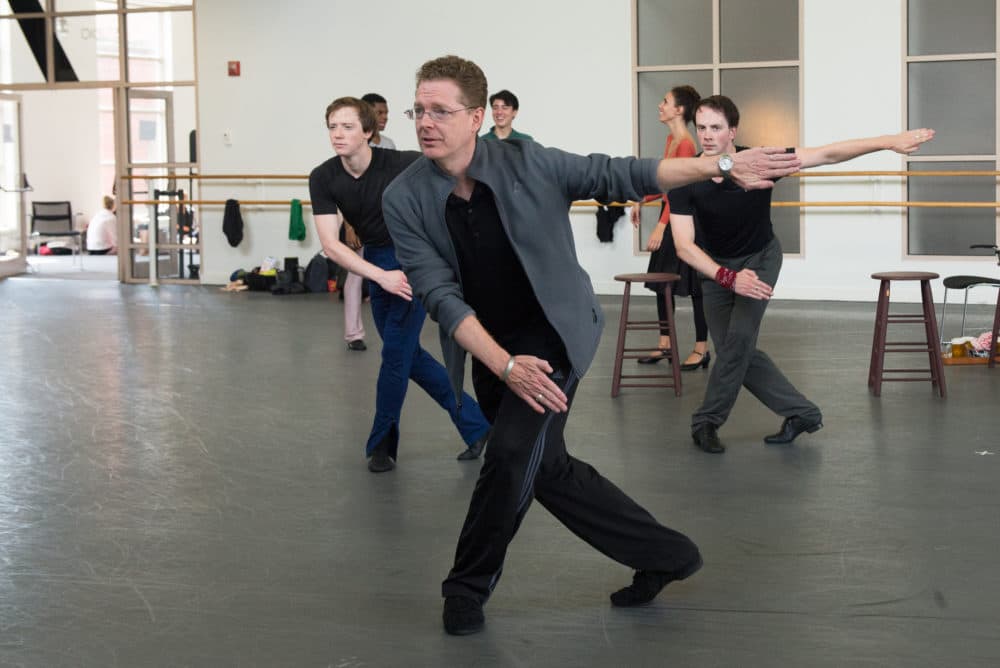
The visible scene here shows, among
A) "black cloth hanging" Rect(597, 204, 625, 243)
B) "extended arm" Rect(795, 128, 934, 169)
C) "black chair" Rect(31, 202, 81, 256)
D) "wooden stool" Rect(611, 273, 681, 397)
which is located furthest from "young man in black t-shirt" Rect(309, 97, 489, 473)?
"black chair" Rect(31, 202, 81, 256)

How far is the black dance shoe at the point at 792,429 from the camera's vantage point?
6.10 metres

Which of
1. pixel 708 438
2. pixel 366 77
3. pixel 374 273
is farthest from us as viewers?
pixel 366 77

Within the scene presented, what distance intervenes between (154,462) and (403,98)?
9449mm

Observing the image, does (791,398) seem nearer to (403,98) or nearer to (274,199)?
(403,98)

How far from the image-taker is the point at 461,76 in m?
3.53

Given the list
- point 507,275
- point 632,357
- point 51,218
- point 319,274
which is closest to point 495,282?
point 507,275

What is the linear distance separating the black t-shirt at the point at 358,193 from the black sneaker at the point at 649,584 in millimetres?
2489

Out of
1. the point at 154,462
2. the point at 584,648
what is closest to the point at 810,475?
the point at 584,648

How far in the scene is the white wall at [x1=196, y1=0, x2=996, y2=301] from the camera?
12938 mm

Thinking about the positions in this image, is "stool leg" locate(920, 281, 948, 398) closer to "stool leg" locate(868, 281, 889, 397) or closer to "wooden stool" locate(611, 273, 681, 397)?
"stool leg" locate(868, 281, 889, 397)

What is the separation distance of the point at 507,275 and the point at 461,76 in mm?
551

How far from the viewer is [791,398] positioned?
6102 millimetres

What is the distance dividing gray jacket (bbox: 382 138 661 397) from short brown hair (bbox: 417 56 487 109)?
13 cm

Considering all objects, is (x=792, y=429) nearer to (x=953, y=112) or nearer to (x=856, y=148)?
(x=856, y=148)
